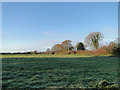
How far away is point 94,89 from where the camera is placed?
1.11 m

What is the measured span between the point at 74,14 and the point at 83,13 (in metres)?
0.63

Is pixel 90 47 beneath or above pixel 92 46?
beneath

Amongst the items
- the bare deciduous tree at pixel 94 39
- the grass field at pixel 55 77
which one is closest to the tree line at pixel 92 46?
the bare deciduous tree at pixel 94 39

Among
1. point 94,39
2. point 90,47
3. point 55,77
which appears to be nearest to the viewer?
point 55,77

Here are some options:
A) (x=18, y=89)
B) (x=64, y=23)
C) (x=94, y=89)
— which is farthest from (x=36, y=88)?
(x=64, y=23)

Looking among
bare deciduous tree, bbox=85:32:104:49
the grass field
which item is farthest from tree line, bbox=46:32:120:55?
the grass field

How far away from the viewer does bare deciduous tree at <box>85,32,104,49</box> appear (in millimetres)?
14170

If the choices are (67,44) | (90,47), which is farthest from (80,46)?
(67,44)

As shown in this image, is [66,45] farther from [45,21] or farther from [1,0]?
[1,0]

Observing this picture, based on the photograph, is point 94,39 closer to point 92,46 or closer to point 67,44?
point 92,46

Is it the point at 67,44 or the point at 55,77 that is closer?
the point at 55,77

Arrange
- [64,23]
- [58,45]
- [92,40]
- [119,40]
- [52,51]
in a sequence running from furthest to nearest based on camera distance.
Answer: [92,40] < [52,51] < [58,45] < [119,40] < [64,23]

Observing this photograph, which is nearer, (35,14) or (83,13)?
(35,14)

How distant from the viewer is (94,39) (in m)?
14.4
